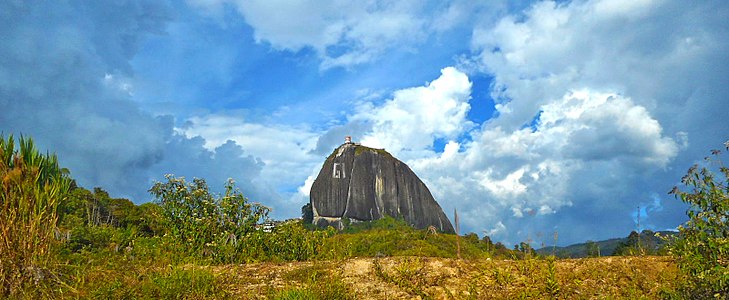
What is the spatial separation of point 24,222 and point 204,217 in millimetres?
5293

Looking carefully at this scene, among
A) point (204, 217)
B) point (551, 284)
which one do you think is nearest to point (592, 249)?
point (551, 284)

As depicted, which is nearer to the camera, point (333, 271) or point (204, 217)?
point (333, 271)

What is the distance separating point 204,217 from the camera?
12242 mm

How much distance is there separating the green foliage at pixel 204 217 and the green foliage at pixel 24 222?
167 inches

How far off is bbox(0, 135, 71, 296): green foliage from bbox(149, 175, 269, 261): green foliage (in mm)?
4251

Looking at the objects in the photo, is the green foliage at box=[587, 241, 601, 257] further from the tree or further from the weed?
the tree

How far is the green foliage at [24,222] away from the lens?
6.93 meters

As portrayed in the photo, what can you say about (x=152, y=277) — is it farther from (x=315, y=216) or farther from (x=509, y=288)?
(x=315, y=216)

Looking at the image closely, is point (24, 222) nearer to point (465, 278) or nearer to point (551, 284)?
point (465, 278)

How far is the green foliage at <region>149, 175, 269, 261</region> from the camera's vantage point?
38.6 feet

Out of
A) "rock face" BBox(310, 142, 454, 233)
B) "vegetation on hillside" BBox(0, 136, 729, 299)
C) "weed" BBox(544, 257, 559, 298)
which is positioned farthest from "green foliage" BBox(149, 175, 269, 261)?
"rock face" BBox(310, 142, 454, 233)

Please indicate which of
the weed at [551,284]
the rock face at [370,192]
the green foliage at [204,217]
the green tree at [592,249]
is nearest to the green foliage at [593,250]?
the green tree at [592,249]

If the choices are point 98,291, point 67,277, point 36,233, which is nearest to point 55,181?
point 36,233

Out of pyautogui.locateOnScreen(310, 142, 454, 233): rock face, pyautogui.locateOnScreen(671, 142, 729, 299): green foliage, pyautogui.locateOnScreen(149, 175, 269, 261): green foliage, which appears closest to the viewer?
pyautogui.locateOnScreen(671, 142, 729, 299): green foliage
